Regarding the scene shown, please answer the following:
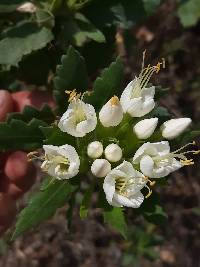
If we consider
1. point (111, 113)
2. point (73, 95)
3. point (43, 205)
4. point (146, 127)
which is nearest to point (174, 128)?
point (146, 127)

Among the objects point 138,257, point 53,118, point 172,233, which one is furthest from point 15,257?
point 53,118

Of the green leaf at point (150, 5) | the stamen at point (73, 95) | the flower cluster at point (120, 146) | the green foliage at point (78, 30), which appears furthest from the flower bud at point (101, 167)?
the green leaf at point (150, 5)

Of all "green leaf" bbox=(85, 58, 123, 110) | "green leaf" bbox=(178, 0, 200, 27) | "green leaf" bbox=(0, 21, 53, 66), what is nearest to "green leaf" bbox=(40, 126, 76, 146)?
"green leaf" bbox=(85, 58, 123, 110)

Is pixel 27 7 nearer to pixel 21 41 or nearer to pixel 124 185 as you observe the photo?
pixel 21 41

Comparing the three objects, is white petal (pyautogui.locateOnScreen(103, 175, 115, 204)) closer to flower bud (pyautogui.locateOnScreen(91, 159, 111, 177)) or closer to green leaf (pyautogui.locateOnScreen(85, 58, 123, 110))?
flower bud (pyautogui.locateOnScreen(91, 159, 111, 177))

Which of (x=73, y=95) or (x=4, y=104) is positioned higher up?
(x=73, y=95)

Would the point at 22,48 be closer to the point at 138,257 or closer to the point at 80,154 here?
the point at 80,154

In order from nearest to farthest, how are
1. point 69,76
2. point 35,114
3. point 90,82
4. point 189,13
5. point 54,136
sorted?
point 54,136 < point 69,76 < point 35,114 < point 90,82 < point 189,13
